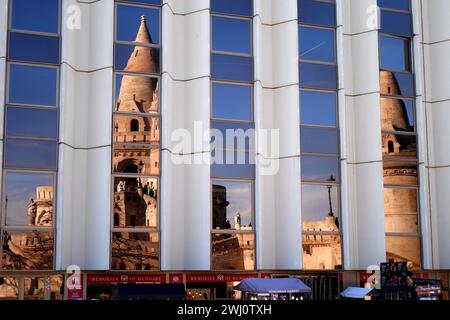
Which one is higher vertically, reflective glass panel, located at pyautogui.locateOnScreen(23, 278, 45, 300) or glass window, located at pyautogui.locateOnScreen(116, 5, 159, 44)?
glass window, located at pyautogui.locateOnScreen(116, 5, 159, 44)

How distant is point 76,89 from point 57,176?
3229 mm

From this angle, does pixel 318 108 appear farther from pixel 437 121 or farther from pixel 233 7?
pixel 437 121

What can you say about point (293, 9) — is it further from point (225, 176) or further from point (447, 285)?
point (447, 285)

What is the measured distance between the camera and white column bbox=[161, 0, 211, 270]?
2520 centimetres

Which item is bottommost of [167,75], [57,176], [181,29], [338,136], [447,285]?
[447,285]

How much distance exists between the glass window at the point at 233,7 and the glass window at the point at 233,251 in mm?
8386

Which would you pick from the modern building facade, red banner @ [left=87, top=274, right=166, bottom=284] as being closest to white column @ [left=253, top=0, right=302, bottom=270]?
the modern building facade

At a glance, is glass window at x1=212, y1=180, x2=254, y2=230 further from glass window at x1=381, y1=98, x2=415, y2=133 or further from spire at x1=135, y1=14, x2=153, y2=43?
glass window at x1=381, y1=98, x2=415, y2=133

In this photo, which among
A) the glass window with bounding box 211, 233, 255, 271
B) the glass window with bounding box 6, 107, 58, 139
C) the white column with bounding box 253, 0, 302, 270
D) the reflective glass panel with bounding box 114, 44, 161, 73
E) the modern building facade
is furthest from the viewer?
the white column with bounding box 253, 0, 302, 270

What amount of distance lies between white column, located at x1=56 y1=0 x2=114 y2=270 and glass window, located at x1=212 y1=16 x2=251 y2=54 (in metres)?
4.00

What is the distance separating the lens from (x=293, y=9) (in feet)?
91.0

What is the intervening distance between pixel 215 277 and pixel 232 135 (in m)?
5.14

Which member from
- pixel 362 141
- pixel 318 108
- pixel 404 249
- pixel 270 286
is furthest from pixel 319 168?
pixel 270 286

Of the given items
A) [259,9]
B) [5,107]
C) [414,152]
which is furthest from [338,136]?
[5,107]
